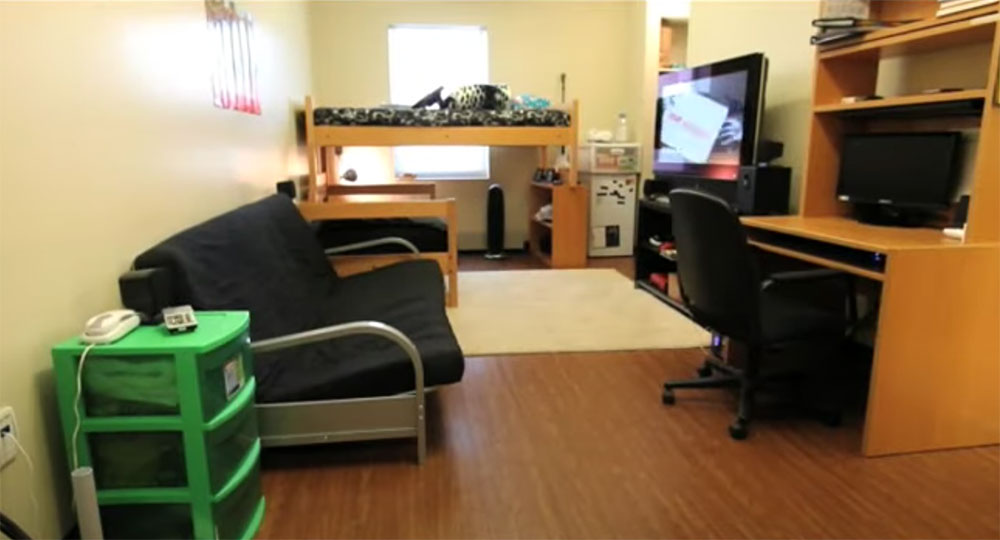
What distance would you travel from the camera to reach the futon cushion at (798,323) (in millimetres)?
2105

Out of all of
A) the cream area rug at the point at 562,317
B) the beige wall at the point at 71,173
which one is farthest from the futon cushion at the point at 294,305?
the cream area rug at the point at 562,317

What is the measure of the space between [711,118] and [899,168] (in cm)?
132

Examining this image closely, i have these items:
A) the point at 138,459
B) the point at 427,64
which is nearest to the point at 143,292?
the point at 138,459

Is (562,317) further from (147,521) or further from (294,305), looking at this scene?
(147,521)

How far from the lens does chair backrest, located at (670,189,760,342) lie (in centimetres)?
202

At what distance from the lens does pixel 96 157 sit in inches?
63.9

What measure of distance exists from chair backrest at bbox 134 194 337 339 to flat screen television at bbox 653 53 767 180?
2331mm

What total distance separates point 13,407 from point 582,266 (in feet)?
14.2

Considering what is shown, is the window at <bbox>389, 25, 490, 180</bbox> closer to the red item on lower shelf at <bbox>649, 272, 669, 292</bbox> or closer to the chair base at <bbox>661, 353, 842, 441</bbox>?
the red item on lower shelf at <bbox>649, 272, 669, 292</bbox>

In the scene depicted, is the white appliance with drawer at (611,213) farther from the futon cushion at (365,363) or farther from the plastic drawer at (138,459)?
the plastic drawer at (138,459)

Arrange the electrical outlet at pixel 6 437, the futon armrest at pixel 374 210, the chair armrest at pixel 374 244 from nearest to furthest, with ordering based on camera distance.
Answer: the electrical outlet at pixel 6 437 < the chair armrest at pixel 374 244 < the futon armrest at pixel 374 210

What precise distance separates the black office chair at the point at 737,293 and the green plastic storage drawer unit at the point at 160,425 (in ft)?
5.05

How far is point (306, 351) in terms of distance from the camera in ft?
7.00

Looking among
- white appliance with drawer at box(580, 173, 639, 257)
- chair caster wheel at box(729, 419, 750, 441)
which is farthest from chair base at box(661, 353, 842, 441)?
white appliance with drawer at box(580, 173, 639, 257)
